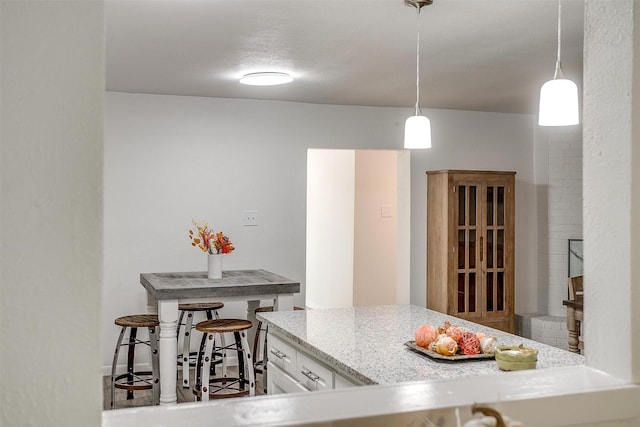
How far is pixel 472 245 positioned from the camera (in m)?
6.30

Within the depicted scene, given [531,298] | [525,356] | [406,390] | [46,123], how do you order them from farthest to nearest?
[531,298], [525,356], [406,390], [46,123]

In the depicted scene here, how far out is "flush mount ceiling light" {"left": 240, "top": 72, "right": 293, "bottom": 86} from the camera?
15.3 ft

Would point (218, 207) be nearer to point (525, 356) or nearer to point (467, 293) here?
point (467, 293)

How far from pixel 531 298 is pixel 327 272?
242 centimetres

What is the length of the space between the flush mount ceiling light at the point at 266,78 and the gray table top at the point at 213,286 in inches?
52.6

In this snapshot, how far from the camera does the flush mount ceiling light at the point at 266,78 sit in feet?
15.3

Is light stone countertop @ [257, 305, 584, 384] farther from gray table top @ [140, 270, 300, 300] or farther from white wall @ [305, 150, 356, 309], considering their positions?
white wall @ [305, 150, 356, 309]

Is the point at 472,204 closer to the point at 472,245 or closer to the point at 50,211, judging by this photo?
the point at 472,245

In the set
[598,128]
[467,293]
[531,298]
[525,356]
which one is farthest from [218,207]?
[598,128]

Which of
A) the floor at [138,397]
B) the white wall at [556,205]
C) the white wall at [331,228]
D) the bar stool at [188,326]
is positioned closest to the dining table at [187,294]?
the bar stool at [188,326]

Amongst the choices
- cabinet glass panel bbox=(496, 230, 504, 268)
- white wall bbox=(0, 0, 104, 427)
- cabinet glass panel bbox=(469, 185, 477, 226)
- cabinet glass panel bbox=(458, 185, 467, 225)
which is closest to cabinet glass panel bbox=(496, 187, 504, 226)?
cabinet glass panel bbox=(496, 230, 504, 268)

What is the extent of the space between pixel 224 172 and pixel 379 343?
11.2 feet

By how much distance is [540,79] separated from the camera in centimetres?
490

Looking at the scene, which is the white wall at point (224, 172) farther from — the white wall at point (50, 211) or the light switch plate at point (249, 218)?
the white wall at point (50, 211)
